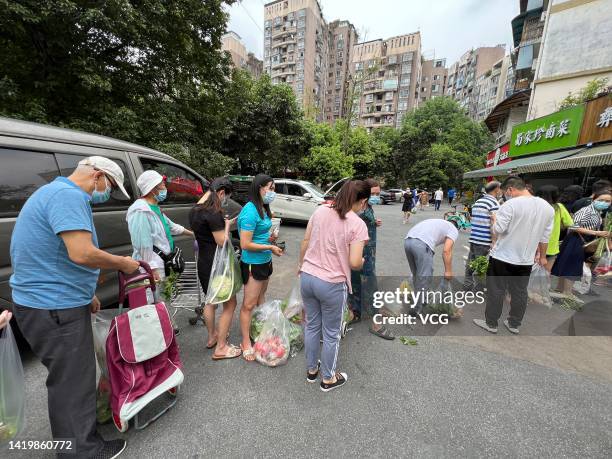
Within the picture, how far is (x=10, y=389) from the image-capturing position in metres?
1.51

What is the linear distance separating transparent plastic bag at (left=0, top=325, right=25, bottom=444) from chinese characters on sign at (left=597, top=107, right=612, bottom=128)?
1293cm

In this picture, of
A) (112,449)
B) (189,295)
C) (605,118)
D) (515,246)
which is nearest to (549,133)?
(605,118)

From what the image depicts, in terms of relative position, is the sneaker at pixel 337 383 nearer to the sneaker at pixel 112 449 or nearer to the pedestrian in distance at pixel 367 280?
the pedestrian in distance at pixel 367 280

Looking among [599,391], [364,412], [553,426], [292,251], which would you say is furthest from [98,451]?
[292,251]

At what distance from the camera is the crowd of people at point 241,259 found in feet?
4.65

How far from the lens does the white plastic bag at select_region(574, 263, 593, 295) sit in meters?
4.32

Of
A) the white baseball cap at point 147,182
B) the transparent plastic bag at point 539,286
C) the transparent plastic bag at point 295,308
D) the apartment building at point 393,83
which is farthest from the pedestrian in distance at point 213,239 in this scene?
the apartment building at point 393,83

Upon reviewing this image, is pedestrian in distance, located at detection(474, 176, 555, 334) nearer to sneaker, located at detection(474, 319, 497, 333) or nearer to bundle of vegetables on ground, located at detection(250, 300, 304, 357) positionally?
sneaker, located at detection(474, 319, 497, 333)

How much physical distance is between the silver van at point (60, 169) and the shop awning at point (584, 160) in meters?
10.0

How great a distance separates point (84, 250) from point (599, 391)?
4030 millimetres

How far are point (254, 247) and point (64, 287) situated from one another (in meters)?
1.29

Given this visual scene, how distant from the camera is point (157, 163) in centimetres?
362

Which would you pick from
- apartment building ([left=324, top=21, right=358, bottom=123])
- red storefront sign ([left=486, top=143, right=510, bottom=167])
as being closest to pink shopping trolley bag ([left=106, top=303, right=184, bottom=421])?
red storefront sign ([left=486, top=143, right=510, bottom=167])

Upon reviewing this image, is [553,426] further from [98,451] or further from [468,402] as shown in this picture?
[98,451]
